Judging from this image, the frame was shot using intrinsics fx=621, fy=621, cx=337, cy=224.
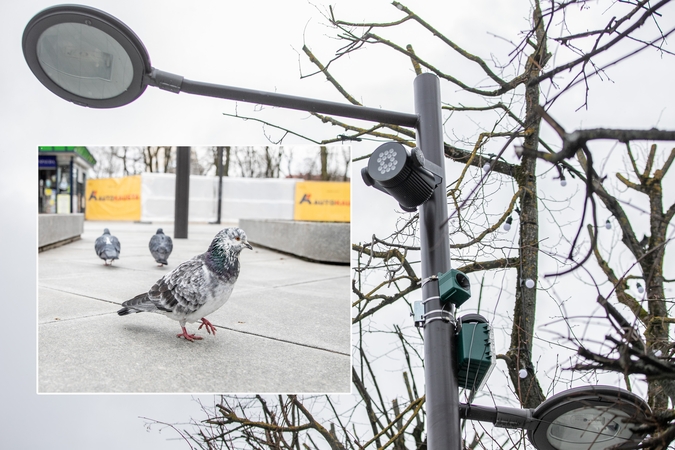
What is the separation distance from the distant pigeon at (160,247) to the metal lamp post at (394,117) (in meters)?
1.49

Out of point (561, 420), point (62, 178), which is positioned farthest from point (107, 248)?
point (561, 420)

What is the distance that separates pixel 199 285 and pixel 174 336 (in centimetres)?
28

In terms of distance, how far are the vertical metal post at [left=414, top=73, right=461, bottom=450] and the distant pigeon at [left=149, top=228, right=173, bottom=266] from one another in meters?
1.77

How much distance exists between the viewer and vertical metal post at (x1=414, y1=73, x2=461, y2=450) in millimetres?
1372

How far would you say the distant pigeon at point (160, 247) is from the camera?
3.12 m

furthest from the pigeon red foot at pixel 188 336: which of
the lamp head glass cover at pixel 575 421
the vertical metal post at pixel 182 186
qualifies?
the lamp head glass cover at pixel 575 421

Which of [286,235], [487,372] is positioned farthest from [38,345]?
[487,372]

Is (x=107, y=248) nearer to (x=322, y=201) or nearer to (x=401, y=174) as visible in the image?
(x=322, y=201)

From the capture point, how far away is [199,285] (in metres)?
2.55

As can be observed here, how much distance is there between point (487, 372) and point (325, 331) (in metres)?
1.62

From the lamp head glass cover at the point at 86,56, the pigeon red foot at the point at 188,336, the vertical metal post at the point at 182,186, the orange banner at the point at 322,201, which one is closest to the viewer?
the lamp head glass cover at the point at 86,56

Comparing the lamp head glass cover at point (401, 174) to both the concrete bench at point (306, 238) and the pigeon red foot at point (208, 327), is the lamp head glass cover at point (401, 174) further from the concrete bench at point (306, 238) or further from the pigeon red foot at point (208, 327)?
the concrete bench at point (306, 238)

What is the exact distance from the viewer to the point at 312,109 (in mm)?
1598

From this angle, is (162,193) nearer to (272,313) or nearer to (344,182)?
(344,182)
